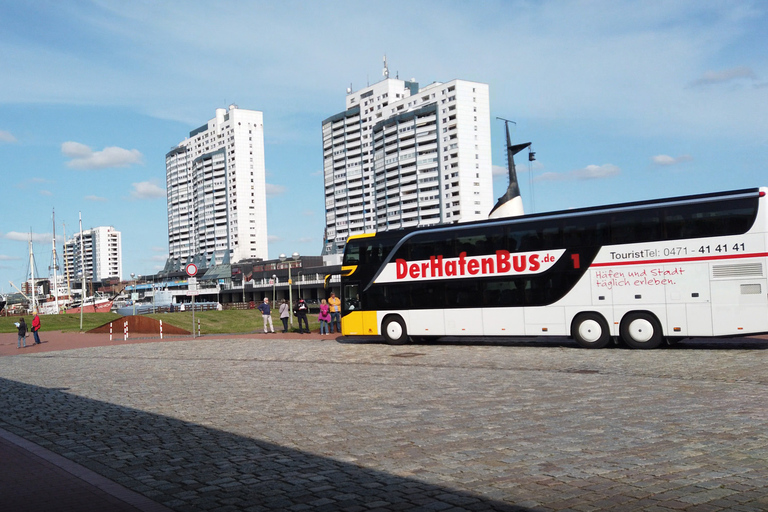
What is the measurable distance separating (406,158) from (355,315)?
433 ft

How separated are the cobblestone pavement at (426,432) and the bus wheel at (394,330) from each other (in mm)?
6674

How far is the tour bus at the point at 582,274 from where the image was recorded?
62.0 feet

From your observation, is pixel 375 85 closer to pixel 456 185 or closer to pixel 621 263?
pixel 456 185

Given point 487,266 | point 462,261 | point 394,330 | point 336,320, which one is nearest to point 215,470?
point 487,266

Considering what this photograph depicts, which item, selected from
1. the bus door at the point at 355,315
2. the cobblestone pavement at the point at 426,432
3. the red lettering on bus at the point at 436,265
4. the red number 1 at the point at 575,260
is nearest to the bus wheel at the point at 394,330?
the bus door at the point at 355,315

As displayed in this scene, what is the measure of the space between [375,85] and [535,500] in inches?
6508

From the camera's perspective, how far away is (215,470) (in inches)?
282

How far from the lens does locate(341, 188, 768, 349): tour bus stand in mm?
18891

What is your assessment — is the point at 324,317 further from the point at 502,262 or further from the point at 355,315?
the point at 502,262

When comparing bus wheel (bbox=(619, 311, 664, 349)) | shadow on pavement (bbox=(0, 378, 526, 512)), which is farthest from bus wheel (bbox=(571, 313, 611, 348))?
shadow on pavement (bbox=(0, 378, 526, 512))

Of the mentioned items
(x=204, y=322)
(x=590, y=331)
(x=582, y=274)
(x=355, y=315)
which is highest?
(x=582, y=274)

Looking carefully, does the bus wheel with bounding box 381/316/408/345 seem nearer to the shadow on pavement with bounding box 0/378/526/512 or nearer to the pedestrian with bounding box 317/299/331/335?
the pedestrian with bounding box 317/299/331/335

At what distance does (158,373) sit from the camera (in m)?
18.3

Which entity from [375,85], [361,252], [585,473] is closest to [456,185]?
[375,85]
